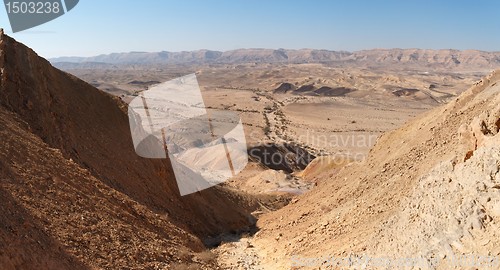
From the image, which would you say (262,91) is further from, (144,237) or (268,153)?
(144,237)

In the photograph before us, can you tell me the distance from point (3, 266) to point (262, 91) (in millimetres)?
99343

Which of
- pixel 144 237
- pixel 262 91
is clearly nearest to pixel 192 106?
pixel 262 91

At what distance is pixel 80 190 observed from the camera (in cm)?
1088

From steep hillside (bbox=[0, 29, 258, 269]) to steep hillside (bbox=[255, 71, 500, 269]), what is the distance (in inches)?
107

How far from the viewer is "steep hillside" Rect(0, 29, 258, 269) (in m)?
8.33

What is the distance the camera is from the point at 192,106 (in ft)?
246

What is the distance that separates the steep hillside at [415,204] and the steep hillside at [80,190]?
271 centimetres

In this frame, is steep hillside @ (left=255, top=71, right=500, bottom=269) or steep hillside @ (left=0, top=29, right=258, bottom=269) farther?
steep hillside @ (left=0, top=29, right=258, bottom=269)

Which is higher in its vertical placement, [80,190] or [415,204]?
[415,204]

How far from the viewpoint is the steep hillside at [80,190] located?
27.3 feet

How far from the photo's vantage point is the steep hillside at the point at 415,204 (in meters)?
6.88

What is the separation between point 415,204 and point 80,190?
8.01 metres

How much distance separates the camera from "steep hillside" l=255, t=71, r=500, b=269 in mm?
6883

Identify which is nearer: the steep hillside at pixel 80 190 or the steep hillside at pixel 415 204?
the steep hillside at pixel 415 204
